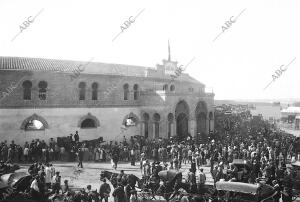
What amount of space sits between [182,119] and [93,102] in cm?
998

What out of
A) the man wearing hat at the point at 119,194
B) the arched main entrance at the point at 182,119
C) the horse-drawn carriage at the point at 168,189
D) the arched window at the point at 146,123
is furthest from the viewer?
the arched main entrance at the point at 182,119

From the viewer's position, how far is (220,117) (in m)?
41.8

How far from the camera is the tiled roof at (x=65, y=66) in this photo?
26.8 metres

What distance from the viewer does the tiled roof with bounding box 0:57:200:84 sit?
88.0 feet

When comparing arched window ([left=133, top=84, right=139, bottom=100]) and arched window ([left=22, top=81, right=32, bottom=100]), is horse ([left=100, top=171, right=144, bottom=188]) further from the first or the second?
arched window ([left=133, top=84, right=139, bottom=100])

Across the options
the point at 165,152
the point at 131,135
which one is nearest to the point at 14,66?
the point at 131,135

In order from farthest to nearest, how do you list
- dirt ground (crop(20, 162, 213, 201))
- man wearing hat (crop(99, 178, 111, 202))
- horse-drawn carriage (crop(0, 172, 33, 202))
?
dirt ground (crop(20, 162, 213, 201)) < man wearing hat (crop(99, 178, 111, 202)) < horse-drawn carriage (crop(0, 172, 33, 202))

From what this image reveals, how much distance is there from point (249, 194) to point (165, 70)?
24.9 meters

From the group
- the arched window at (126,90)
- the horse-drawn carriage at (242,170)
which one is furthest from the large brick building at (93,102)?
the horse-drawn carriage at (242,170)

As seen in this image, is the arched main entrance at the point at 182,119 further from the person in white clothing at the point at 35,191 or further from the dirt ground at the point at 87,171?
the person in white clothing at the point at 35,191

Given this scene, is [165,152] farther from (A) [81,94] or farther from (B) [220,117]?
(B) [220,117]

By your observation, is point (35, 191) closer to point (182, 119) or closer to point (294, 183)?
point (294, 183)

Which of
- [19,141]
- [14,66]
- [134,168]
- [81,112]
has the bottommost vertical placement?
[134,168]

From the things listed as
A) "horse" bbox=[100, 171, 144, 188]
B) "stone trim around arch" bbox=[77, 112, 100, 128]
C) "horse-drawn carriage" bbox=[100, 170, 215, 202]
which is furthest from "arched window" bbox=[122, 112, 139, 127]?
"horse-drawn carriage" bbox=[100, 170, 215, 202]
